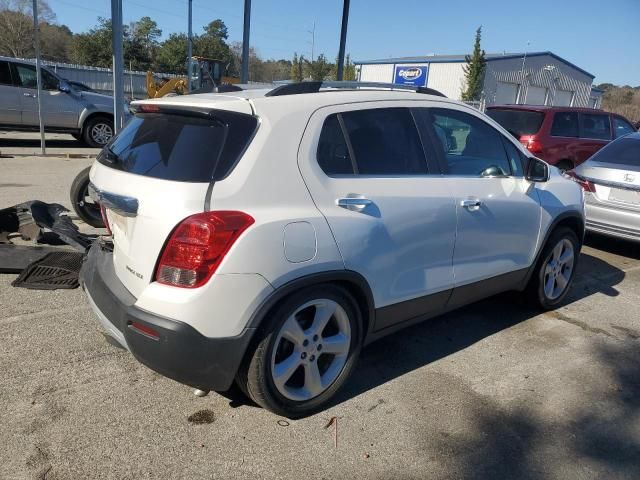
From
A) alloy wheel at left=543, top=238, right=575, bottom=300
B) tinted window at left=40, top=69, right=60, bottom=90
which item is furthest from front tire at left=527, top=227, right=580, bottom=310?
tinted window at left=40, top=69, right=60, bottom=90

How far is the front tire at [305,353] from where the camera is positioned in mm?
2578

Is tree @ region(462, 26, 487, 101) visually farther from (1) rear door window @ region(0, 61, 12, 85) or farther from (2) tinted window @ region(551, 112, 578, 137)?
(1) rear door window @ region(0, 61, 12, 85)

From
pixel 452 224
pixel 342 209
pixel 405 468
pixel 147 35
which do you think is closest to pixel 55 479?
pixel 405 468

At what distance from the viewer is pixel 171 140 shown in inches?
105

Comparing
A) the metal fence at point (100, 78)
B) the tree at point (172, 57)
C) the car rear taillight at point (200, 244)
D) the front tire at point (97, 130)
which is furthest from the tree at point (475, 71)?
the car rear taillight at point (200, 244)

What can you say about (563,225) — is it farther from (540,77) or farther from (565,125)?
(540,77)

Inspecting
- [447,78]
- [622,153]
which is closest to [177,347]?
[622,153]

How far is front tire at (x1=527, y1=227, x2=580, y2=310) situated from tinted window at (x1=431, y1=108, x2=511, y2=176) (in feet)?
2.97

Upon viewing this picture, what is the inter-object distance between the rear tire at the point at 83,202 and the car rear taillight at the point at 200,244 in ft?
11.6

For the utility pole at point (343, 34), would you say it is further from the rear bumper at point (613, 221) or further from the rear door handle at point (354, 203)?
the rear door handle at point (354, 203)

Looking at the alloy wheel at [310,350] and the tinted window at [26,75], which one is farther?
the tinted window at [26,75]

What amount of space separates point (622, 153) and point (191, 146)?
603 centimetres

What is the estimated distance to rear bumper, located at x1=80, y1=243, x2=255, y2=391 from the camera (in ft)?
7.72

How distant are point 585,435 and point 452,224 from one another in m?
1.40
